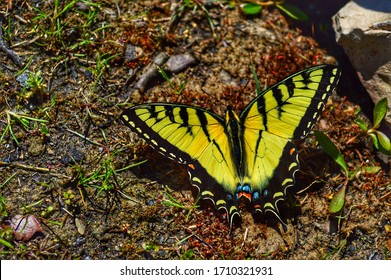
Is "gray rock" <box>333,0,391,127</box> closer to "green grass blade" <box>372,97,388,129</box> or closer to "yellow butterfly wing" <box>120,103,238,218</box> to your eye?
"green grass blade" <box>372,97,388,129</box>

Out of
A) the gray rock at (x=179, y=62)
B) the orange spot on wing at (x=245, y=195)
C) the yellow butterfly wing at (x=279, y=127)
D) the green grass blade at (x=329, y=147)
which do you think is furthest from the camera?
the gray rock at (x=179, y=62)

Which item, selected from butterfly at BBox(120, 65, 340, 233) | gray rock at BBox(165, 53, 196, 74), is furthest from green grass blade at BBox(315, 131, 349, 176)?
gray rock at BBox(165, 53, 196, 74)

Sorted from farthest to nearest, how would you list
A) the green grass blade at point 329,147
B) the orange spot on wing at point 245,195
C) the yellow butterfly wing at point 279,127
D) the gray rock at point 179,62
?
the gray rock at point 179,62, the green grass blade at point 329,147, the orange spot on wing at point 245,195, the yellow butterfly wing at point 279,127

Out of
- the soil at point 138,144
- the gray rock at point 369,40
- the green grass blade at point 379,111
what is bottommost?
the soil at point 138,144

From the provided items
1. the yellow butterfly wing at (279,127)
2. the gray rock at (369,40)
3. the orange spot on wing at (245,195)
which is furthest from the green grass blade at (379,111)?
the orange spot on wing at (245,195)

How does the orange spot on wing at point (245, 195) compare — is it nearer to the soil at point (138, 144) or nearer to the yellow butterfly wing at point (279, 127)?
the yellow butterfly wing at point (279, 127)

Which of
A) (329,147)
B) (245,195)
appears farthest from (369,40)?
(245,195)

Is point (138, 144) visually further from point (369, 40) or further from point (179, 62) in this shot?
point (369, 40)

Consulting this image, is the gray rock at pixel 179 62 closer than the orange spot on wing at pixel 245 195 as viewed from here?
No
